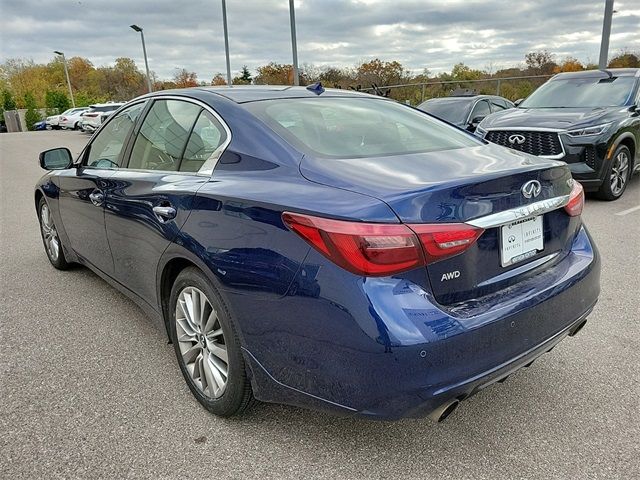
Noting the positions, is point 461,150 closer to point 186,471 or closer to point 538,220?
point 538,220

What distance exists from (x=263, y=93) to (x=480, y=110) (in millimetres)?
8839

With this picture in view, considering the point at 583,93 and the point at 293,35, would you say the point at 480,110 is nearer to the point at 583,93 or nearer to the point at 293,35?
the point at 583,93

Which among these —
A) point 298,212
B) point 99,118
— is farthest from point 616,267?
point 99,118

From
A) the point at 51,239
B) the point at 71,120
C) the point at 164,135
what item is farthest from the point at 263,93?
the point at 71,120

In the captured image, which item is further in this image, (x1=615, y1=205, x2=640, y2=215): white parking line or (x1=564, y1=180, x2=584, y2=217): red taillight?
(x1=615, y1=205, x2=640, y2=215): white parking line

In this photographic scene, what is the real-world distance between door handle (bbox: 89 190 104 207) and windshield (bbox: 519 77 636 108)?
274 inches

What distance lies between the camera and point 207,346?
2.56 m

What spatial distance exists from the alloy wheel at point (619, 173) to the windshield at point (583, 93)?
86 centimetres

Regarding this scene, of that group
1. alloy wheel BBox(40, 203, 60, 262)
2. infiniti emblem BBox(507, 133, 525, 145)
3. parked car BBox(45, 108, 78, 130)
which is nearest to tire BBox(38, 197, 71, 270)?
alloy wheel BBox(40, 203, 60, 262)

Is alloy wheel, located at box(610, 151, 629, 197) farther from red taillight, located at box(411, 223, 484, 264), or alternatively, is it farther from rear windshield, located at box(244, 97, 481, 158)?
red taillight, located at box(411, 223, 484, 264)

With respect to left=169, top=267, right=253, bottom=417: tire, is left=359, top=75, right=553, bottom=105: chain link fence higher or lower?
higher

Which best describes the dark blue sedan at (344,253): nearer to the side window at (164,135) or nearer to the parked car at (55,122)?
the side window at (164,135)

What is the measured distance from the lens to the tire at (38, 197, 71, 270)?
15.7ft

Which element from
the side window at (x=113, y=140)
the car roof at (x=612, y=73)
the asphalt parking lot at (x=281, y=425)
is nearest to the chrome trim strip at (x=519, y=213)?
the asphalt parking lot at (x=281, y=425)
